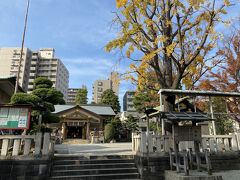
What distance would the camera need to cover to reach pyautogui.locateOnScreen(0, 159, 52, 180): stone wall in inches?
258

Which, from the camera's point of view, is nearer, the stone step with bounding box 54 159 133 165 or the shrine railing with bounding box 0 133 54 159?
the shrine railing with bounding box 0 133 54 159

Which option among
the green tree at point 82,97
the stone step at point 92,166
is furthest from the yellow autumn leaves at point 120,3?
the green tree at point 82,97

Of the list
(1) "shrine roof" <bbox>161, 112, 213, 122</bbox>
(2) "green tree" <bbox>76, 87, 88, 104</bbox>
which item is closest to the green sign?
(1) "shrine roof" <bbox>161, 112, 213, 122</bbox>

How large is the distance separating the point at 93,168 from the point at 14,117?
381 centimetres

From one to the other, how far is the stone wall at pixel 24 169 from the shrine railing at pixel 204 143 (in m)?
3.98

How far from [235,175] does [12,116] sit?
30.4 feet

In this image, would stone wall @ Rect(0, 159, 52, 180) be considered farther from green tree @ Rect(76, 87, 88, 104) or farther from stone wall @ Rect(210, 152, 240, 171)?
green tree @ Rect(76, 87, 88, 104)

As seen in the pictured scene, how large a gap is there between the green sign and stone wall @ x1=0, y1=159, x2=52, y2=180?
50.0 inches

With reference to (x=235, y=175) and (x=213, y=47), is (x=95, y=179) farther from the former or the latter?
(x=213, y=47)

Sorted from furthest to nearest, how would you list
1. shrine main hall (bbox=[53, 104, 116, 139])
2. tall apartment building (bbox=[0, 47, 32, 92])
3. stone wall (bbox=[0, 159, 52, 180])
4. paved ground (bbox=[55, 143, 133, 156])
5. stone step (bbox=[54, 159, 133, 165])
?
tall apartment building (bbox=[0, 47, 32, 92]), shrine main hall (bbox=[53, 104, 116, 139]), paved ground (bbox=[55, 143, 133, 156]), stone step (bbox=[54, 159, 133, 165]), stone wall (bbox=[0, 159, 52, 180])

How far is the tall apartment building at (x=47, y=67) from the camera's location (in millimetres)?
76500

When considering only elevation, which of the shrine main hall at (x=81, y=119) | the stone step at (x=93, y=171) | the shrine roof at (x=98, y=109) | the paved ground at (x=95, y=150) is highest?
the shrine roof at (x=98, y=109)

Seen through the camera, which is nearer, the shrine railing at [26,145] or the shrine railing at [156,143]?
the shrine railing at [26,145]

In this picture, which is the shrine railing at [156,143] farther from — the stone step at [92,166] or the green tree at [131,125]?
the green tree at [131,125]
